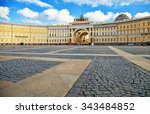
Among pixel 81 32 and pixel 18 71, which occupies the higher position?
pixel 81 32

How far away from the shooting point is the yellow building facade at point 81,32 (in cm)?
8479

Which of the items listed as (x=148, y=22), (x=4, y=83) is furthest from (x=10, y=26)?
(x=4, y=83)

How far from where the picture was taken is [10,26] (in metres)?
96.2

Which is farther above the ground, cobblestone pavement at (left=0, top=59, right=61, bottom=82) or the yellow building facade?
the yellow building facade

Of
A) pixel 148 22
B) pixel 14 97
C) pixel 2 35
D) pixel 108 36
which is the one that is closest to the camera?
pixel 14 97

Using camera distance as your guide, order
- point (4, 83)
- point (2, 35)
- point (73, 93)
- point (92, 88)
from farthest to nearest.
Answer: point (2, 35)
point (4, 83)
point (92, 88)
point (73, 93)

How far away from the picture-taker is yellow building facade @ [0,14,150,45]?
84794 mm

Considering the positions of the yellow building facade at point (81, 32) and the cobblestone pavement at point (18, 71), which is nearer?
the cobblestone pavement at point (18, 71)

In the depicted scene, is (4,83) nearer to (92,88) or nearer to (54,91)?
(54,91)

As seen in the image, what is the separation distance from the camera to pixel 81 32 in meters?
118

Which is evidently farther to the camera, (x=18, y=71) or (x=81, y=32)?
(x=81, y=32)

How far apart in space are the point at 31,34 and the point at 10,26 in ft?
47.9

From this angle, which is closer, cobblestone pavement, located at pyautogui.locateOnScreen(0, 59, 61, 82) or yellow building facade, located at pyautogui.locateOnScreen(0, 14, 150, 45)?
cobblestone pavement, located at pyautogui.locateOnScreen(0, 59, 61, 82)

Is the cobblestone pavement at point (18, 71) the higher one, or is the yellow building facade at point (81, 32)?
the yellow building facade at point (81, 32)
